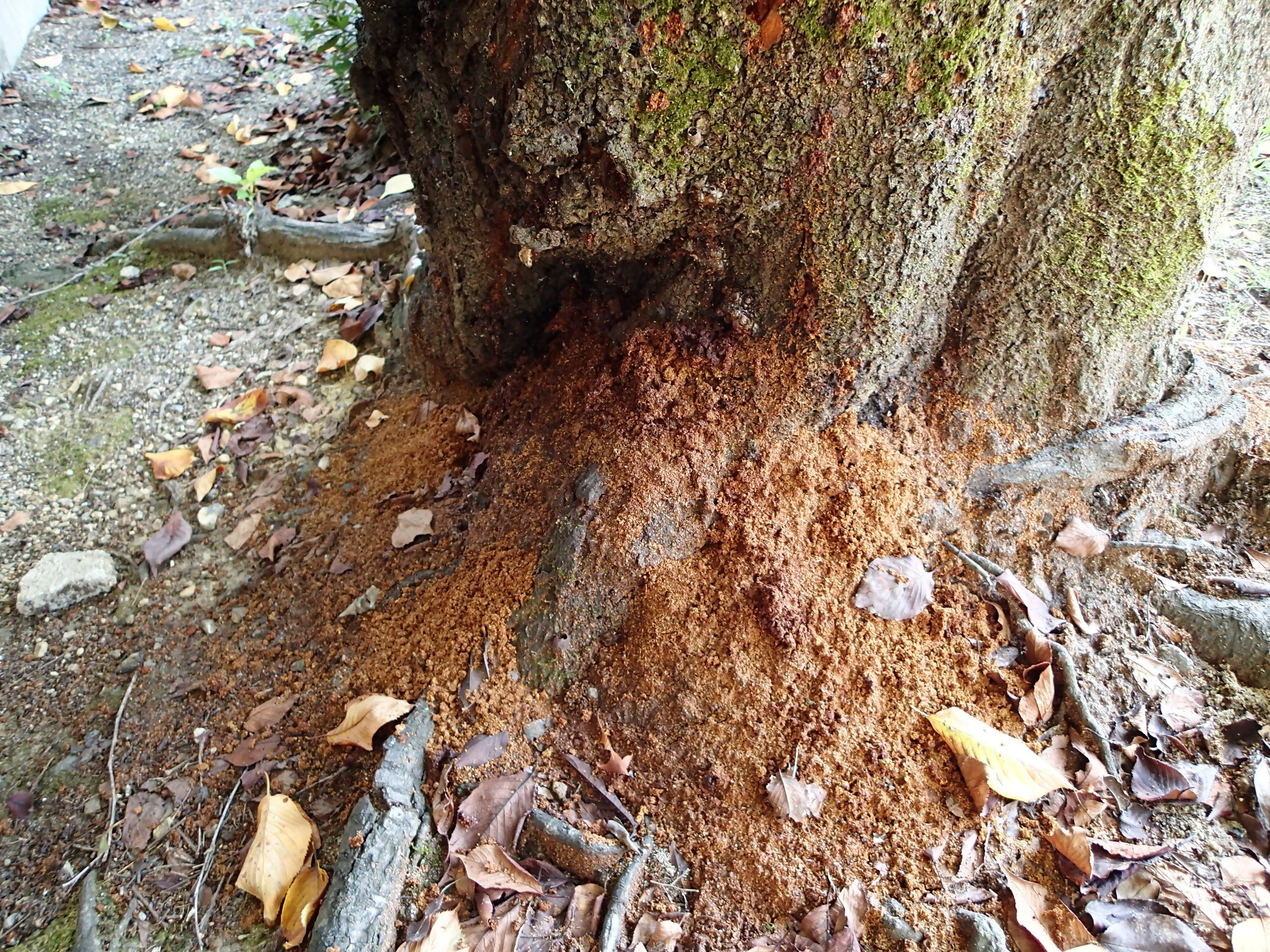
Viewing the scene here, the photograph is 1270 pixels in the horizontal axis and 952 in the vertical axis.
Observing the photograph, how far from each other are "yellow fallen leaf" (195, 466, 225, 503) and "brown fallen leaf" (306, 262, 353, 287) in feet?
3.69

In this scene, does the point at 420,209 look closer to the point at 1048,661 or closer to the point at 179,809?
the point at 179,809

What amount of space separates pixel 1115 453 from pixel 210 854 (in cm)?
245

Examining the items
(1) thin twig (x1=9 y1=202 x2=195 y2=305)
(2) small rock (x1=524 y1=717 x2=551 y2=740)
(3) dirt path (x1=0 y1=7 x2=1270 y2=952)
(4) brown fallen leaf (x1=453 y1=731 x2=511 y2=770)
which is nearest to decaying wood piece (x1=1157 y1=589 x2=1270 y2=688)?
(3) dirt path (x1=0 y1=7 x2=1270 y2=952)

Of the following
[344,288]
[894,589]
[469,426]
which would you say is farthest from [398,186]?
[894,589]

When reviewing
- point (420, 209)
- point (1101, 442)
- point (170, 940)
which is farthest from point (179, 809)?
A: point (1101, 442)

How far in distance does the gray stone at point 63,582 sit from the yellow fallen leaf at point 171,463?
0.39m

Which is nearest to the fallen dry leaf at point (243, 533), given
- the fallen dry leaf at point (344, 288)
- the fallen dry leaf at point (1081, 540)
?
the fallen dry leaf at point (344, 288)

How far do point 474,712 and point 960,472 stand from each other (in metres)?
1.36

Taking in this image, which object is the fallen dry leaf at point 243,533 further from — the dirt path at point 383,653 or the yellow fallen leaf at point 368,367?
the yellow fallen leaf at point 368,367

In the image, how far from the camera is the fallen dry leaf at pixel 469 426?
259cm

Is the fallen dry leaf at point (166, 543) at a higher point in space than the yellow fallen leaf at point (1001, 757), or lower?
lower

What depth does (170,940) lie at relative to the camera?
181cm

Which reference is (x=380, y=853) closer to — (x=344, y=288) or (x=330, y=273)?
(x=344, y=288)

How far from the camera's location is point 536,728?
1.88 meters
